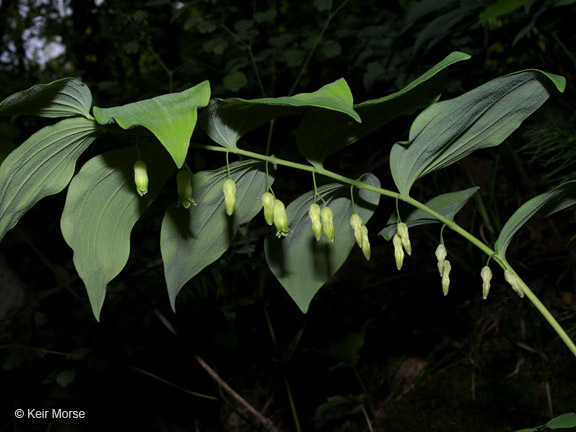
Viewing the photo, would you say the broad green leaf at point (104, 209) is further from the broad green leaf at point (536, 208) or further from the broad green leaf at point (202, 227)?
the broad green leaf at point (536, 208)

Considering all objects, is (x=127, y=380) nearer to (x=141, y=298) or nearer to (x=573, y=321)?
(x=141, y=298)

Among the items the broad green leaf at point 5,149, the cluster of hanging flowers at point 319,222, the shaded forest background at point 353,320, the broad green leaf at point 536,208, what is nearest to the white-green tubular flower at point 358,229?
the cluster of hanging flowers at point 319,222

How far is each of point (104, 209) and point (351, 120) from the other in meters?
0.45

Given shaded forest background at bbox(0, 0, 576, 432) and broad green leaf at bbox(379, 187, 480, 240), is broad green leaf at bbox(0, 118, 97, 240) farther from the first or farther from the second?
shaded forest background at bbox(0, 0, 576, 432)

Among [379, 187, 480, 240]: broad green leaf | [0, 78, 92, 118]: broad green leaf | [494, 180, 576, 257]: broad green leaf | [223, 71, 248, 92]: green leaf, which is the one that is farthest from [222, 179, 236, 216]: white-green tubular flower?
[223, 71, 248, 92]: green leaf

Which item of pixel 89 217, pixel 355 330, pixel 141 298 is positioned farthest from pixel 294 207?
pixel 355 330

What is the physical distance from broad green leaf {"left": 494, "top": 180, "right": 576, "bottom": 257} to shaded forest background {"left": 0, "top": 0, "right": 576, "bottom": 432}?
97cm

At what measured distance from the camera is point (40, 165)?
2.31 feet

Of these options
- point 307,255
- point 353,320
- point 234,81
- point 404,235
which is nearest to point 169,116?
point 404,235

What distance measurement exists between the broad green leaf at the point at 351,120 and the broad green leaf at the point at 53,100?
340 mm

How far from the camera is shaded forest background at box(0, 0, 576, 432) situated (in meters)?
1.88

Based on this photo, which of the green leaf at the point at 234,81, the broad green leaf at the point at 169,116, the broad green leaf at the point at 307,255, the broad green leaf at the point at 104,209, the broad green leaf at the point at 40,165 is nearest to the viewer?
the broad green leaf at the point at 169,116

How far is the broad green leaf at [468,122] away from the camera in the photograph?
2.25 feet

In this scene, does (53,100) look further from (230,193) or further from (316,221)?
(316,221)
